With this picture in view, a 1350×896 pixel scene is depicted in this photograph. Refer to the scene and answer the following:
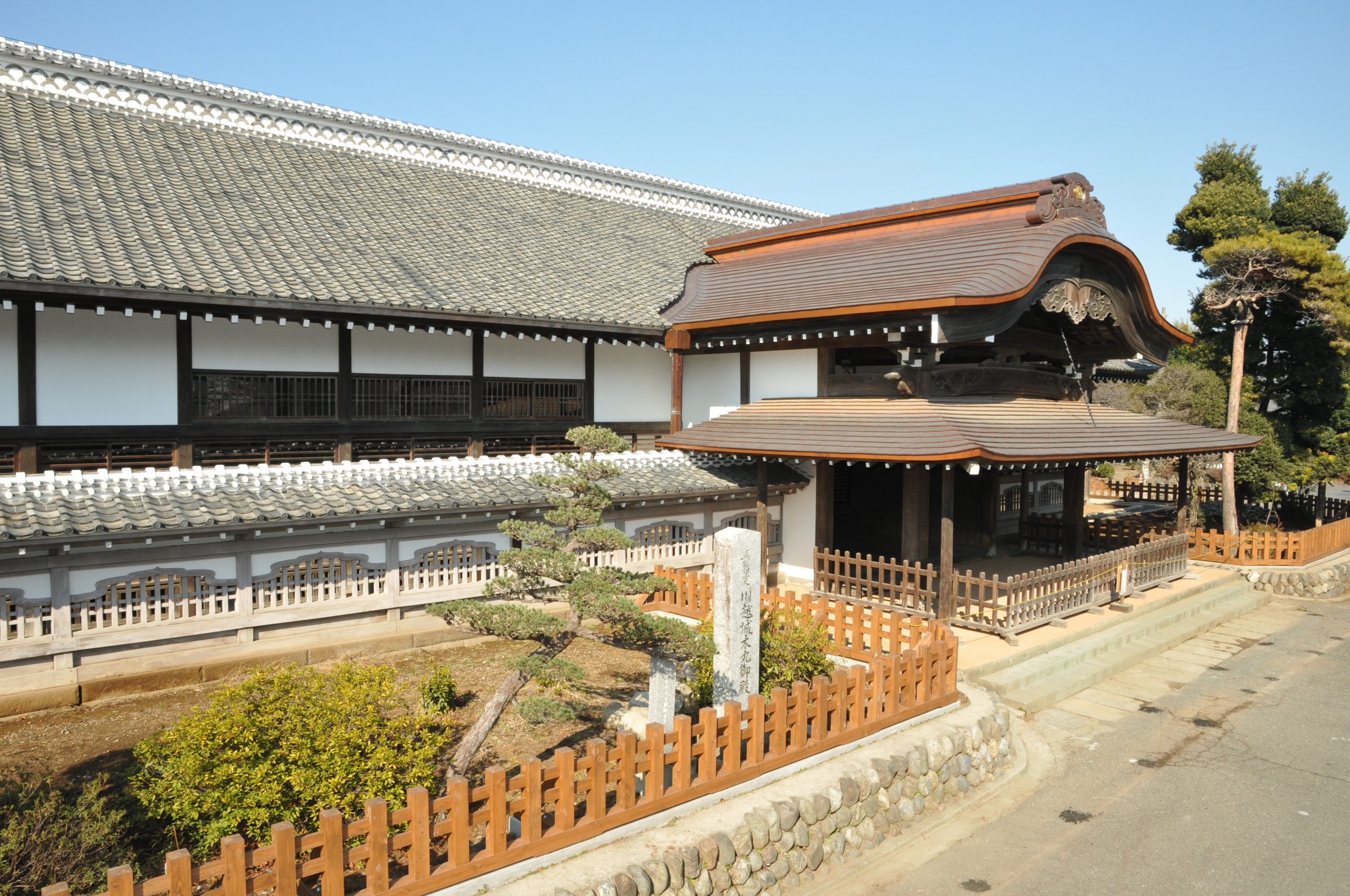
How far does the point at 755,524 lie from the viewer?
16.3 meters

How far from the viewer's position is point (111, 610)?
32.1 ft

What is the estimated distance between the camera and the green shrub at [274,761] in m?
5.80

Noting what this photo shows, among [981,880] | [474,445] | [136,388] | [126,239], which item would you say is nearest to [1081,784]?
[981,880]

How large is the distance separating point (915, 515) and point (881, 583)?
4.58ft

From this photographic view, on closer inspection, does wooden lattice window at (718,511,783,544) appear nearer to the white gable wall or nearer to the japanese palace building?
the japanese palace building

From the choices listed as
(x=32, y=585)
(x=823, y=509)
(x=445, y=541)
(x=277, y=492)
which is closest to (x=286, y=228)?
(x=277, y=492)

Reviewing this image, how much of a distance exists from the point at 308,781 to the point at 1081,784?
793cm

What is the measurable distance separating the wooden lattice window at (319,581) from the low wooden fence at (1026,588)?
7.47 meters

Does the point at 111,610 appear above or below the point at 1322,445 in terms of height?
below

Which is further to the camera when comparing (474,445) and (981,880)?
(474,445)

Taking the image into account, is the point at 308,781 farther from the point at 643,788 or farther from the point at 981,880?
the point at 981,880

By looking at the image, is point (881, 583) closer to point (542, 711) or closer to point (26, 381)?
point (542, 711)

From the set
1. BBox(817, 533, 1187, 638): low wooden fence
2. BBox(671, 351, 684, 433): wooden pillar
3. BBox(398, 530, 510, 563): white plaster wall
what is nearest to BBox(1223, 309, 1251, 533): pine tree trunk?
BBox(817, 533, 1187, 638): low wooden fence

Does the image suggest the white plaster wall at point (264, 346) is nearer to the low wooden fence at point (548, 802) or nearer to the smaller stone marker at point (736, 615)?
the low wooden fence at point (548, 802)
